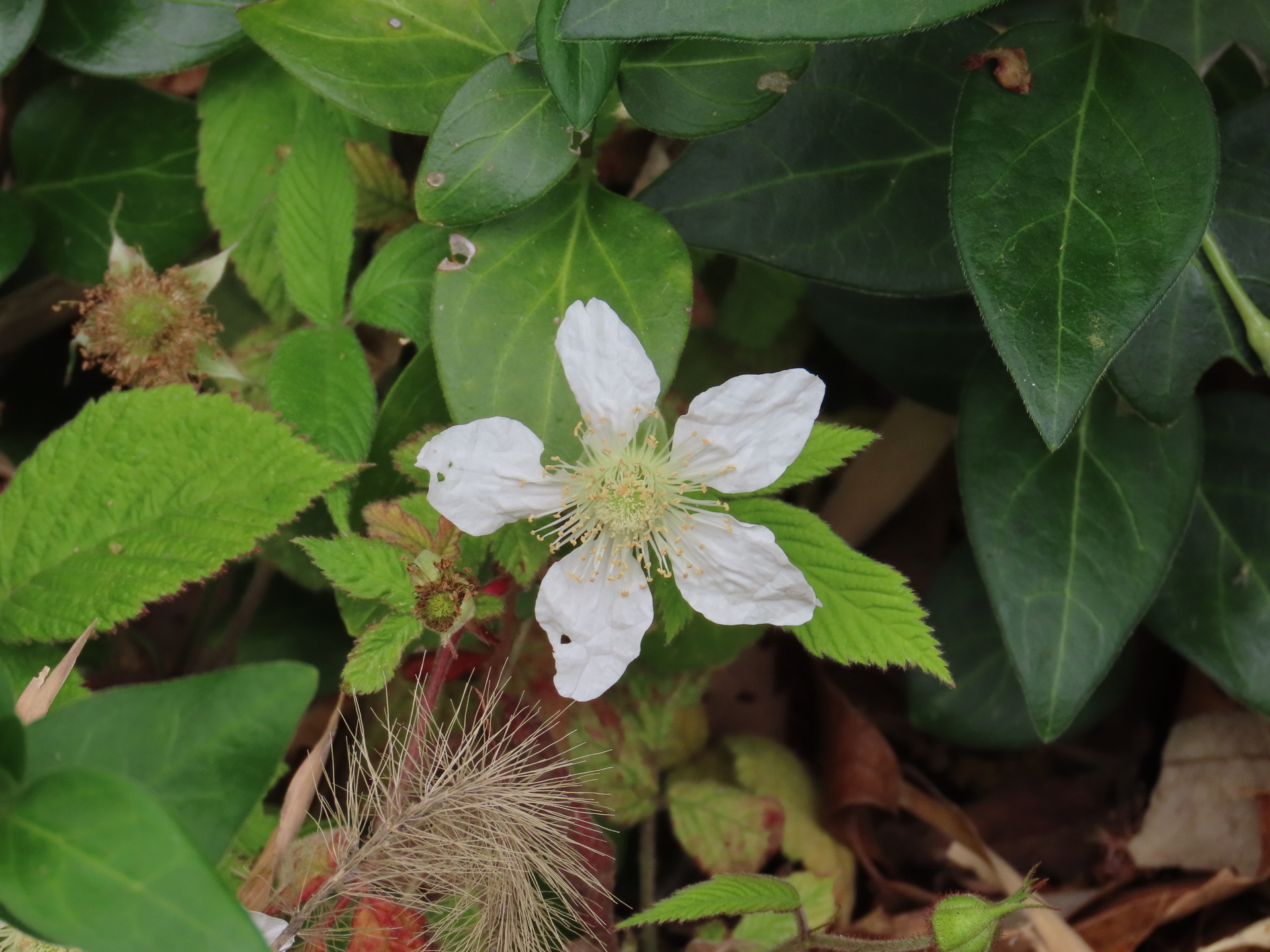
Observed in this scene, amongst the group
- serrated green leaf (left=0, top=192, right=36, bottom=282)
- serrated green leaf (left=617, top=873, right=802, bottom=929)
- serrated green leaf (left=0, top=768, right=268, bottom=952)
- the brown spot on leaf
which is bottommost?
serrated green leaf (left=617, top=873, right=802, bottom=929)

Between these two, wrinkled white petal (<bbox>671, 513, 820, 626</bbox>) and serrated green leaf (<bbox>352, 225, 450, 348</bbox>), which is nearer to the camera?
wrinkled white petal (<bbox>671, 513, 820, 626</bbox>)

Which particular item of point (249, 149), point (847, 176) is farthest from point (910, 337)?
point (249, 149)

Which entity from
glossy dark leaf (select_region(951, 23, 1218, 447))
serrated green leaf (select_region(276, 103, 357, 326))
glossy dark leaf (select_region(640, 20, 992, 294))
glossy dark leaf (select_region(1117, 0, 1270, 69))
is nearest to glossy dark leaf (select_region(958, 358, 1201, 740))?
glossy dark leaf (select_region(640, 20, 992, 294))

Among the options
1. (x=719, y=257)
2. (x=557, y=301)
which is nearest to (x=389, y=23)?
(x=557, y=301)

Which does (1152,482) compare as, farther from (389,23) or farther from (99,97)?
(99,97)

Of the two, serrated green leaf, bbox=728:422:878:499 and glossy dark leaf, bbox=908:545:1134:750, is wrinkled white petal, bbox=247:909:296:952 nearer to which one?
serrated green leaf, bbox=728:422:878:499

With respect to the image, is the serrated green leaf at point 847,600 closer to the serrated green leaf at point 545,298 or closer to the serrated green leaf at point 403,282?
the serrated green leaf at point 545,298

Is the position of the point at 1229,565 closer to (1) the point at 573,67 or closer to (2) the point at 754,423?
(2) the point at 754,423
